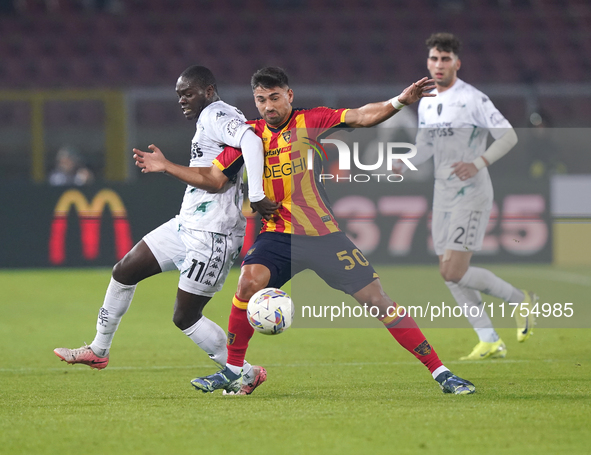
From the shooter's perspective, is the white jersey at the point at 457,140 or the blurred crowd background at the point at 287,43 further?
the blurred crowd background at the point at 287,43

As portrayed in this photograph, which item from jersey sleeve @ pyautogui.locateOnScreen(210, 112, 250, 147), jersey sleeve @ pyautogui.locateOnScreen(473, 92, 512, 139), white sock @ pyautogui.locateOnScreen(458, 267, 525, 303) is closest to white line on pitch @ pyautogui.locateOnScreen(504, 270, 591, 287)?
white sock @ pyautogui.locateOnScreen(458, 267, 525, 303)

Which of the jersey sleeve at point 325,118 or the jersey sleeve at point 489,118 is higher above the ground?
the jersey sleeve at point 489,118

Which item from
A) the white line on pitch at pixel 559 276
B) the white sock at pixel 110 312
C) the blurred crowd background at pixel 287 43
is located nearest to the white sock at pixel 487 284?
the white sock at pixel 110 312

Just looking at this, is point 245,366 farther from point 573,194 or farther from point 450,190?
point 573,194

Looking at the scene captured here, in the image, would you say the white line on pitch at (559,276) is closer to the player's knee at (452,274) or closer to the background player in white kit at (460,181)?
the background player in white kit at (460,181)

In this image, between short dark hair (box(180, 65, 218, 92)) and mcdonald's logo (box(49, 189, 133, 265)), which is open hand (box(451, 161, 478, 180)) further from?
mcdonald's logo (box(49, 189, 133, 265))

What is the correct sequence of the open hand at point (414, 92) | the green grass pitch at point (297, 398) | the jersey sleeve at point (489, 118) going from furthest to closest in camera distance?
the jersey sleeve at point (489, 118)
the open hand at point (414, 92)
the green grass pitch at point (297, 398)

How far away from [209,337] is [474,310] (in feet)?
8.31

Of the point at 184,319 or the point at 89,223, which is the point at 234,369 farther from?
the point at 89,223

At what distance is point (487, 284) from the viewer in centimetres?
712

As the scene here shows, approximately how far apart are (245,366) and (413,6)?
16.4 metres

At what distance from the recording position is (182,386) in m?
5.73

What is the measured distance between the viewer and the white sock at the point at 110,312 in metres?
5.76

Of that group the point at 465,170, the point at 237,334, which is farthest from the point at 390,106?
the point at 465,170
